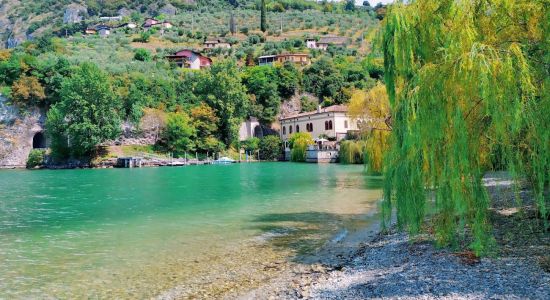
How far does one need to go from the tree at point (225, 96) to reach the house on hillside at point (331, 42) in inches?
1608

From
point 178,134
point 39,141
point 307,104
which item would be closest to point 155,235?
point 178,134

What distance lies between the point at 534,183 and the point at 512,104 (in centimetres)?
216

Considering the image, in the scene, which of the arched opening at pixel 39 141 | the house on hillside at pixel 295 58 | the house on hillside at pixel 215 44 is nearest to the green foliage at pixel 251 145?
the house on hillside at pixel 295 58

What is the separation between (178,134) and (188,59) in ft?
98.4

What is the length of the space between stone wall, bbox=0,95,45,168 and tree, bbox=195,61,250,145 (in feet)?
87.6

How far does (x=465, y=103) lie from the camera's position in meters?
7.32

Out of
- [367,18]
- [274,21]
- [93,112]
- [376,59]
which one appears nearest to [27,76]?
[93,112]

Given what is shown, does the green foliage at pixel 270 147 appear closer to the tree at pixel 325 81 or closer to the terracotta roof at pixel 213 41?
the tree at pixel 325 81

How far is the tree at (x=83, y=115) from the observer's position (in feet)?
196

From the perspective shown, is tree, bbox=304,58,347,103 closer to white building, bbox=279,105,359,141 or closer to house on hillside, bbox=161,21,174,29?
white building, bbox=279,105,359,141

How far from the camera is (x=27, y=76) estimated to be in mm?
65000


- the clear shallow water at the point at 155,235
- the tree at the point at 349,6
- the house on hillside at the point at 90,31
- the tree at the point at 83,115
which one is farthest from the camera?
the tree at the point at 349,6

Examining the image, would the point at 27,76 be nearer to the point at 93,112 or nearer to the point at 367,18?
the point at 93,112

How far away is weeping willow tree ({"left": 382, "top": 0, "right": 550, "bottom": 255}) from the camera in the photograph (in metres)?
6.63
